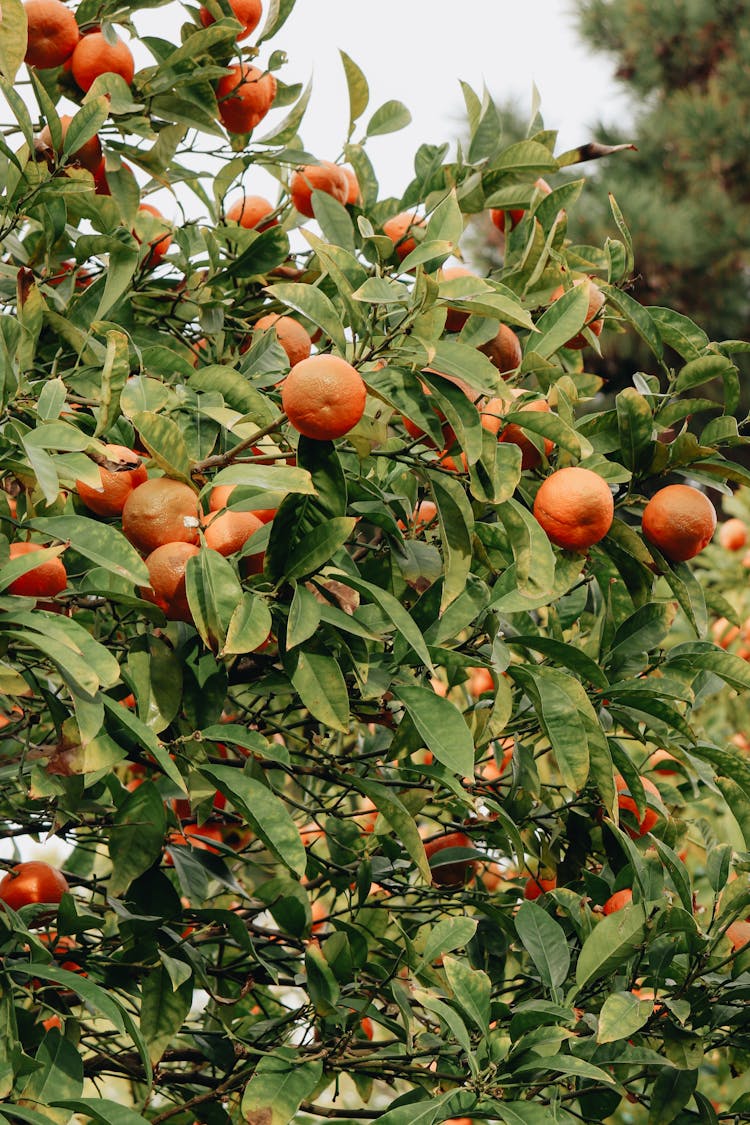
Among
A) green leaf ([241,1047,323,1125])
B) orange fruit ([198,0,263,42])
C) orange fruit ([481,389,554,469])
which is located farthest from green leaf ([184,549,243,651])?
orange fruit ([198,0,263,42])

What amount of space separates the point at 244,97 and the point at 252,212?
18 cm

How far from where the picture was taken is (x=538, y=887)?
130cm

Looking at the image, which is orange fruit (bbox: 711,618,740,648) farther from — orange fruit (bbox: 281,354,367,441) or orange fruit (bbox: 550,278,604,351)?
→ orange fruit (bbox: 281,354,367,441)

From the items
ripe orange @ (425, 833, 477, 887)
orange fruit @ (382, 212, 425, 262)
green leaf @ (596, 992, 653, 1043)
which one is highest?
orange fruit @ (382, 212, 425, 262)

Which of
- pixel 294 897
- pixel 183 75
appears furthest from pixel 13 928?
pixel 183 75

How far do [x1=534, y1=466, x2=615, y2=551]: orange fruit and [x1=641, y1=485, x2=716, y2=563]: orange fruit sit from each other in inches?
3.7

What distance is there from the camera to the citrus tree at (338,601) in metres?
0.88

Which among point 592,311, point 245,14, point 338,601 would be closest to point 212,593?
point 338,601

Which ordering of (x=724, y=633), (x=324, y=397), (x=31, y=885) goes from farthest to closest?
(x=724, y=633)
(x=31, y=885)
(x=324, y=397)

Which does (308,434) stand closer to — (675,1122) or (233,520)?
(233,520)

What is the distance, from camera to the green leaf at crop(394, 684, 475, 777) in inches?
35.5

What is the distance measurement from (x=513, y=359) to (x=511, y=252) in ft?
0.49

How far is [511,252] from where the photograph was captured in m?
1.23

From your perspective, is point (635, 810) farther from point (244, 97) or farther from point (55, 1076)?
point (244, 97)
